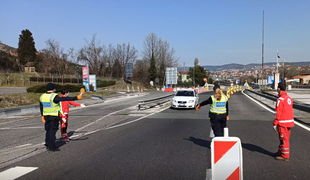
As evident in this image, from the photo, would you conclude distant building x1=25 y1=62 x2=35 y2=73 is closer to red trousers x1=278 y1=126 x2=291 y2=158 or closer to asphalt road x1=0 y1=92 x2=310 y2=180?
asphalt road x1=0 y1=92 x2=310 y2=180

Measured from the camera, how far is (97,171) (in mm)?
5668

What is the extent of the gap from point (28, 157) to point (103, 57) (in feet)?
207

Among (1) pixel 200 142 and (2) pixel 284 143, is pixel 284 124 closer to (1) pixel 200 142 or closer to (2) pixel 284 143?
(2) pixel 284 143

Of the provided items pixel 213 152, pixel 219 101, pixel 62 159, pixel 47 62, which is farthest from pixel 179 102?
pixel 47 62

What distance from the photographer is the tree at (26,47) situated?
73688 mm

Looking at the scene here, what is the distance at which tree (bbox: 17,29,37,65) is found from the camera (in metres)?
73.7

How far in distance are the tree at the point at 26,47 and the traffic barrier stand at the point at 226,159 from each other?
3057 inches

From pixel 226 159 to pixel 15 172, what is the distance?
14.3 ft

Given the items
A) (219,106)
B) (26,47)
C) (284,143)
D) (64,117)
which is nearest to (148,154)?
(219,106)

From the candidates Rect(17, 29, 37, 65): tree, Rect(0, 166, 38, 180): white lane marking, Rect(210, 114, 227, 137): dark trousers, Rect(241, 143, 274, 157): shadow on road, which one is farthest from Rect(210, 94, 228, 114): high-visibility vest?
Rect(17, 29, 37, 65): tree

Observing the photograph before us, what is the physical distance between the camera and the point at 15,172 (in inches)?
223

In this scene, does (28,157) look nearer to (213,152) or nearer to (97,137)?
(97,137)

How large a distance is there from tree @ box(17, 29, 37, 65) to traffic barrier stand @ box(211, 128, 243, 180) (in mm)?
77655

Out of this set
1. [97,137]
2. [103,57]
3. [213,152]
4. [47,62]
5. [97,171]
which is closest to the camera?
[213,152]
